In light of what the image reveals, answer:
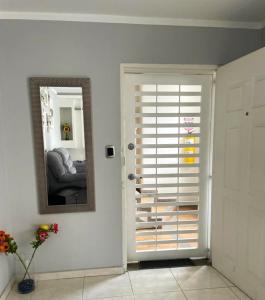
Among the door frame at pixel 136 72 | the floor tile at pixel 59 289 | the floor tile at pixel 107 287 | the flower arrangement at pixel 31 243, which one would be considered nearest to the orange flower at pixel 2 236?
the flower arrangement at pixel 31 243

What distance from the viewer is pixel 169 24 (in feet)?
6.54

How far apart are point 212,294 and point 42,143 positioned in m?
1.93

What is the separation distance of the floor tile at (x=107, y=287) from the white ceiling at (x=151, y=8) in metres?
2.34

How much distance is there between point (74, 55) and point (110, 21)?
0.43 metres

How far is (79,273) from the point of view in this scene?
2109 mm

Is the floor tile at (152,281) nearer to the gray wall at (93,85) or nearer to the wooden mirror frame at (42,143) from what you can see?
the gray wall at (93,85)

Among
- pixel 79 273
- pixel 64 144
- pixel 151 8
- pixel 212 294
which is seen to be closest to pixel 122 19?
pixel 151 8

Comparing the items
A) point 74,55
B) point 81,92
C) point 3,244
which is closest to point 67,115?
point 81,92

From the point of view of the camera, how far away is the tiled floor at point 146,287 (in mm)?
1843

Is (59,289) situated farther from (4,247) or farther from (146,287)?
(146,287)

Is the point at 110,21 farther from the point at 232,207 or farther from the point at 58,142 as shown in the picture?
the point at 232,207

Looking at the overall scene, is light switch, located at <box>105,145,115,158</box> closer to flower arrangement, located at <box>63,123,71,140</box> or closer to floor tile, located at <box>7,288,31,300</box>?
flower arrangement, located at <box>63,123,71,140</box>

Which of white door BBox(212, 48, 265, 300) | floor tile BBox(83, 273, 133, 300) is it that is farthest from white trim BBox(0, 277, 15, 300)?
white door BBox(212, 48, 265, 300)

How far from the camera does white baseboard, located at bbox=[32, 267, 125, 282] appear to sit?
2.07 metres
